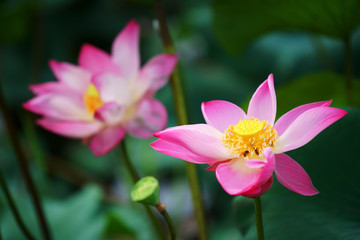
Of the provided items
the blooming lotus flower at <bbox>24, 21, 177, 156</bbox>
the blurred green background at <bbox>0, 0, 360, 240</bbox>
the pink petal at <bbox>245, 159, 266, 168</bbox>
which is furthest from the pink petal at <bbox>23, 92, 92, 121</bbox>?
the pink petal at <bbox>245, 159, 266, 168</bbox>

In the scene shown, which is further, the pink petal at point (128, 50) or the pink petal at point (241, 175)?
the pink petal at point (128, 50)

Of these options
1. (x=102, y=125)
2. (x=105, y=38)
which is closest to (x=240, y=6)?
(x=102, y=125)

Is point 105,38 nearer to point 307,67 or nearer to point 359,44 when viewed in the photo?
point 307,67

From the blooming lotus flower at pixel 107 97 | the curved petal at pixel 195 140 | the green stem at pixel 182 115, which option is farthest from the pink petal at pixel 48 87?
the curved petal at pixel 195 140

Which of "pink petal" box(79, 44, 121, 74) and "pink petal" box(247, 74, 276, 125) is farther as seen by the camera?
"pink petal" box(79, 44, 121, 74)

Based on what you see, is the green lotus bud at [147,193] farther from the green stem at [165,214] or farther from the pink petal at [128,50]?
the pink petal at [128,50]

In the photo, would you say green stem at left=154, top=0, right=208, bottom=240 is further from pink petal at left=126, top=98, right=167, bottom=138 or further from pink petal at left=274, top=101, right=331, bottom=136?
pink petal at left=274, top=101, right=331, bottom=136
